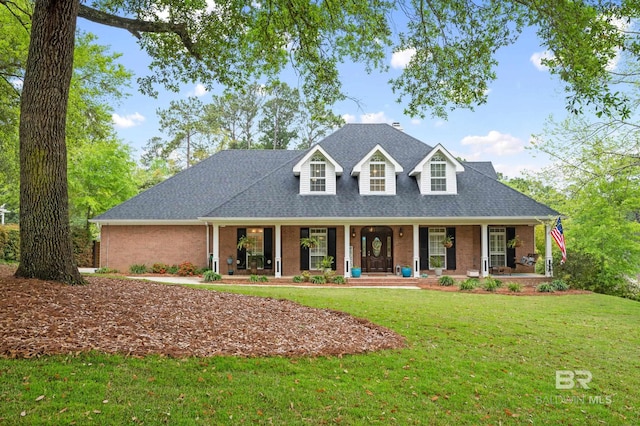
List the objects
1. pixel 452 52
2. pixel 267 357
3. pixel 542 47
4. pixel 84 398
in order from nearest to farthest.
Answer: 1. pixel 84 398
2. pixel 267 357
3. pixel 542 47
4. pixel 452 52

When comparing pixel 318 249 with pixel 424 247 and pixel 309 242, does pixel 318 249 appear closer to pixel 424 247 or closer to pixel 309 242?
pixel 309 242

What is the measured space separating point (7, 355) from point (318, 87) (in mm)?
7514

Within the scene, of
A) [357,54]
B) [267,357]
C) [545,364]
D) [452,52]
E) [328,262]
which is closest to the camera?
[267,357]

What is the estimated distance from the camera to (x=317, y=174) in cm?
2045

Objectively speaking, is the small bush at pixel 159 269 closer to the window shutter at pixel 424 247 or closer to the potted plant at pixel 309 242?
the potted plant at pixel 309 242

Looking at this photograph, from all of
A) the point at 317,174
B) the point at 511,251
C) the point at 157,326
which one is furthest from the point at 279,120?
the point at 157,326

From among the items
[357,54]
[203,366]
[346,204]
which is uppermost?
[357,54]

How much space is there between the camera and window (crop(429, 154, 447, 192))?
20.4 meters

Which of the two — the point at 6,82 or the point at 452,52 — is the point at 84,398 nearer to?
the point at 452,52

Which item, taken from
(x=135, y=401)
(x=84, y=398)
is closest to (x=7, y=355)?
(x=84, y=398)

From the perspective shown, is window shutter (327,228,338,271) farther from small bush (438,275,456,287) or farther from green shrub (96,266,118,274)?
green shrub (96,266,118,274)

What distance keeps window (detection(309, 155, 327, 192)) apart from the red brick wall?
5978mm

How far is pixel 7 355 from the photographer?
5004 millimetres

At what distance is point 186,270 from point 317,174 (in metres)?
7.73
